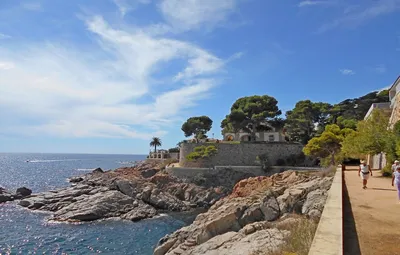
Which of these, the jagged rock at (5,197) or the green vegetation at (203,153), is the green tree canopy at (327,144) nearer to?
the green vegetation at (203,153)

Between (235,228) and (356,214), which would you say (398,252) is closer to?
(356,214)

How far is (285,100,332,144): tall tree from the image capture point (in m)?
43.4

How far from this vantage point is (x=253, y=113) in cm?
4312

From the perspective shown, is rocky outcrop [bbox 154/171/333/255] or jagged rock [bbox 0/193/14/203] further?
jagged rock [bbox 0/193/14/203]

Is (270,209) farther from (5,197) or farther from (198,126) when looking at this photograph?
(198,126)

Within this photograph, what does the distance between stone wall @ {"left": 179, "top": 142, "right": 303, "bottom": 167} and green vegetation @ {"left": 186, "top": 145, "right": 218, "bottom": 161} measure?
0.82 metres

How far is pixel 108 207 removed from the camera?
25.2m

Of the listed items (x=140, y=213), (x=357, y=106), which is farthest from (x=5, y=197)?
(x=357, y=106)

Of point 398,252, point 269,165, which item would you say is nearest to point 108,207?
point 269,165

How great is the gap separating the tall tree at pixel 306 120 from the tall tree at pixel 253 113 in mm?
3502

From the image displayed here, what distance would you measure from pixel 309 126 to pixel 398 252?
42.6m

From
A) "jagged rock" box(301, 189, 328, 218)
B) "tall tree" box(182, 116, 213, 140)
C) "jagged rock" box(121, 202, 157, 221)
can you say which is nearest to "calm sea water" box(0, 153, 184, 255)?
"jagged rock" box(121, 202, 157, 221)

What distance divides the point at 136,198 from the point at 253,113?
22.1 m

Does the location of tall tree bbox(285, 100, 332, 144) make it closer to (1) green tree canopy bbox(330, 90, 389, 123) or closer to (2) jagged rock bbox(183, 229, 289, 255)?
(1) green tree canopy bbox(330, 90, 389, 123)
